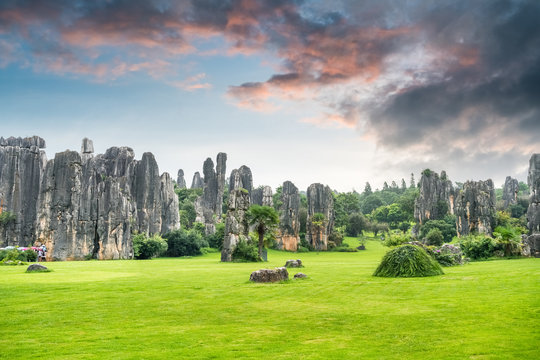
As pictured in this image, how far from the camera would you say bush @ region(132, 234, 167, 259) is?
70375mm

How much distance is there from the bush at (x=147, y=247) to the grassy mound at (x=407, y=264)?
5245cm

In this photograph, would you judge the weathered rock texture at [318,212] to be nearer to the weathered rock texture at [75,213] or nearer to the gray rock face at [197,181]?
the weathered rock texture at [75,213]

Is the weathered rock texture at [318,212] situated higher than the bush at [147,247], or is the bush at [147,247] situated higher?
the weathered rock texture at [318,212]

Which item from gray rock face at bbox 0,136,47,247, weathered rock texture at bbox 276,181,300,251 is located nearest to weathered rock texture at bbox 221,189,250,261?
weathered rock texture at bbox 276,181,300,251

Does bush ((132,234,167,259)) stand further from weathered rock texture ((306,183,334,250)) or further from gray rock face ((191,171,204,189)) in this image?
gray rock face ((191,171,204,189))

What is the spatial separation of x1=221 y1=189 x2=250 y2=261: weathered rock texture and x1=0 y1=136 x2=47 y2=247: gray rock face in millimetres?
41715

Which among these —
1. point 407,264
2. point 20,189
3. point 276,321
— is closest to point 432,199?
point 20,189

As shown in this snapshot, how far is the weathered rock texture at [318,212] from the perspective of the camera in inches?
3841

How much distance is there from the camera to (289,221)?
98250mm

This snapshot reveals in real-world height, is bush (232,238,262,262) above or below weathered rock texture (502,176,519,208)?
below

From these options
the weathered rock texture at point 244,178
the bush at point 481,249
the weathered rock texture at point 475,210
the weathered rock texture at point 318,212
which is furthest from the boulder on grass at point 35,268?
the weathered rock texture at point 244,178

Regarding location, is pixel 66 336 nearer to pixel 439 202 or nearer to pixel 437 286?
pixel 437 286

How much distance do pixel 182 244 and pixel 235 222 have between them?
943 inches

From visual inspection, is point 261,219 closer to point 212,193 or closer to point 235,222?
point 235,222
